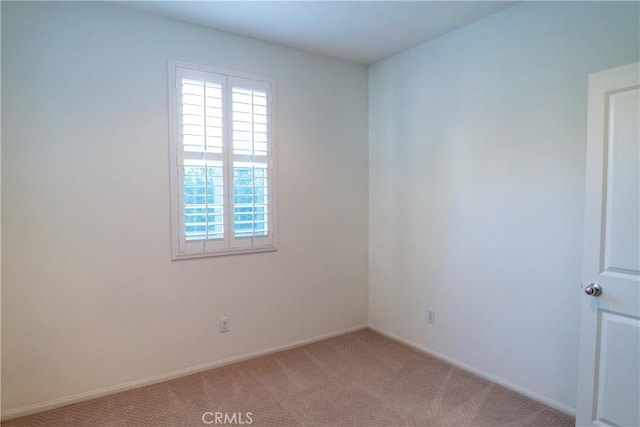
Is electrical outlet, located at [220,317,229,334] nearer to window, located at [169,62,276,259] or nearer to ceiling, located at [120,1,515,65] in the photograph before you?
window, located at [169,62,276,259]

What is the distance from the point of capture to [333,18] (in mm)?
2725

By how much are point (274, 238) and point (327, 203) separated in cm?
A: 67

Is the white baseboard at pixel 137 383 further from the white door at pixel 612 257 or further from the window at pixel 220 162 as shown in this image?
the white door at pixel 612 257

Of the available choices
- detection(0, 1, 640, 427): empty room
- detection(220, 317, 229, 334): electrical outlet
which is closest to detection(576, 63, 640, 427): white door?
detection(0, 1, 640, 427): empty room

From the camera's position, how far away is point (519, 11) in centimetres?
251

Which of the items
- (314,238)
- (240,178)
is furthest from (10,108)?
(314,238)

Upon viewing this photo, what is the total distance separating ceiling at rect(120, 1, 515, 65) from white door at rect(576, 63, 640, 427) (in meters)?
1.11

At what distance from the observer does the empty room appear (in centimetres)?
222

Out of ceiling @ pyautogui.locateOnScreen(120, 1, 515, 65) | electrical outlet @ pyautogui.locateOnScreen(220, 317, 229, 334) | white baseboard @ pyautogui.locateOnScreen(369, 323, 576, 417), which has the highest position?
ceiling @ pyautogui.locateOnScreen(120, 1, 515, 65)

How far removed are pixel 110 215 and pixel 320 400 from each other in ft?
6.43

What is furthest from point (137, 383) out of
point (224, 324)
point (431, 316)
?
point (431, 316)

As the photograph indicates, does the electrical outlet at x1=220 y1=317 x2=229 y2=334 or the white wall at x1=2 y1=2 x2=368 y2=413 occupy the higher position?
the white wall at x1=2 y1=2 x2=368 y2=413

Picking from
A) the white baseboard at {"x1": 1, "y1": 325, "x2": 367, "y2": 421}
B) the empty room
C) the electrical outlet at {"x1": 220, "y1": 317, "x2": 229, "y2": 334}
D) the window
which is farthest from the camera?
the electrical outlet at {"x1": 220, "y1": 317, "x2": 229, "y2": 334}

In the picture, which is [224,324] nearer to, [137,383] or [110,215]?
[137,383]
